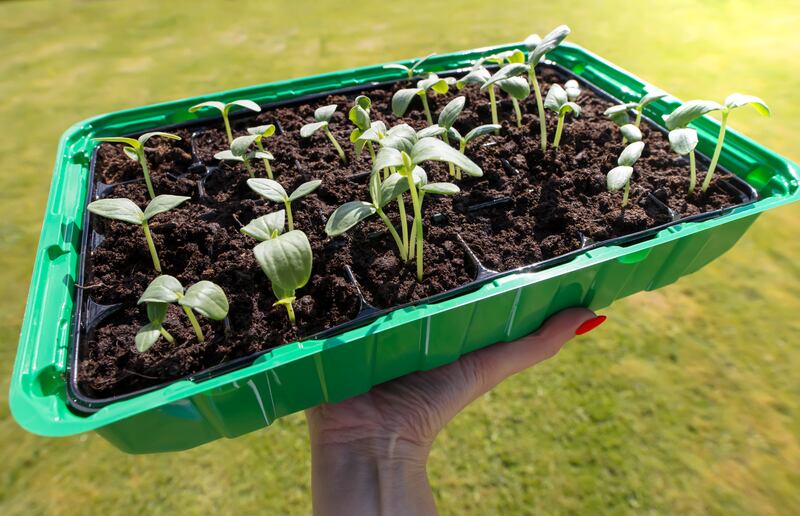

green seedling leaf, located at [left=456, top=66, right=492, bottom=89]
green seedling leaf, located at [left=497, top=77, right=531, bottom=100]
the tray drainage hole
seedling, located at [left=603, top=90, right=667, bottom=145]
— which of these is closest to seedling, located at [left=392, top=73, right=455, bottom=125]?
green seedling leaf, located at [left=456, top=66, right=492, bottom=89]

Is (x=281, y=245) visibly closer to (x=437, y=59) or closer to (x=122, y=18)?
(x=437, y=59)

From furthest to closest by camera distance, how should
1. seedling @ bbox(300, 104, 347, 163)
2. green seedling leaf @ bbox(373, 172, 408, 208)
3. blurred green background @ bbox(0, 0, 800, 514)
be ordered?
blurred green background @ bbox(0, 0, 800, 514) → seedling @ bbox(300, 104, 347, 163) → green seedling leaf @ bbox(373, 172, 408, 208)

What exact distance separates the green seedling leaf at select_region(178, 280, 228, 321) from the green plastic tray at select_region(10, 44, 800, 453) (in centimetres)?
8

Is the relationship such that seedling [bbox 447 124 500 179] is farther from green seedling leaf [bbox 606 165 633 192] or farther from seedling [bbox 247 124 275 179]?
seedling [bbox 247 124 275 179]

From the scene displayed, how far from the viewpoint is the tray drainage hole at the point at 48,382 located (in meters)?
0.66

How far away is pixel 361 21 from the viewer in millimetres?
3086

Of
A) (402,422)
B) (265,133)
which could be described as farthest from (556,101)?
(402,422)

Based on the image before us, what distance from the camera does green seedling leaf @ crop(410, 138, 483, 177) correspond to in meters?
0.70

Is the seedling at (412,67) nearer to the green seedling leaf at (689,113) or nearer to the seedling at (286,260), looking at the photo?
the green seedling leaf at (689,113)

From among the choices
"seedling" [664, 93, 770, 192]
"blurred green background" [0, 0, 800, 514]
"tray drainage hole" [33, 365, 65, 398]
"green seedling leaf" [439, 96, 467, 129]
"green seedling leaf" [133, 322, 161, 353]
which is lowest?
"blurred green background" [0, 0, 800, 514]

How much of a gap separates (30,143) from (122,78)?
1.96 ft

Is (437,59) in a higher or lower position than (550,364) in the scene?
higher

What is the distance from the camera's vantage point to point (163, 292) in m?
0.70

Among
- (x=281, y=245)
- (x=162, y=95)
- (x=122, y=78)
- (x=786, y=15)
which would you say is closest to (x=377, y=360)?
(x=281, y=245)
